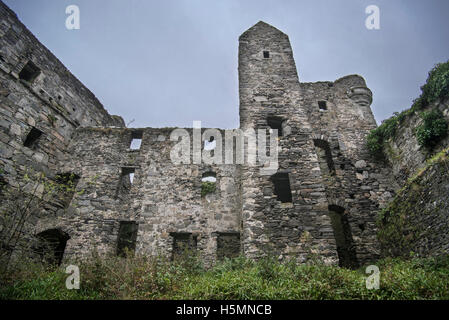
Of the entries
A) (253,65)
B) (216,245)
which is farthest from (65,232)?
(253,65)

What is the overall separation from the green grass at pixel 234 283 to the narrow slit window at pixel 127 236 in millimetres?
3170

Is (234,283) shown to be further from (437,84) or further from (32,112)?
(32,112)

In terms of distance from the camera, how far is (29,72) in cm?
1060

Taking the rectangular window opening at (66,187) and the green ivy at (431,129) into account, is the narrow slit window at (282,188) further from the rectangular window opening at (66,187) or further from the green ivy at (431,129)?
the rectangular window opening at (66,187)

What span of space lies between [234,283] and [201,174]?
5.82 metres

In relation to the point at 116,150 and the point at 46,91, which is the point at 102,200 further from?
the point at 46,91

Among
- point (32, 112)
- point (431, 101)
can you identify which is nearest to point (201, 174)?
point (32, 112)

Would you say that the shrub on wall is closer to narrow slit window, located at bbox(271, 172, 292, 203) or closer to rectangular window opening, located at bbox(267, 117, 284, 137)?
rectangular window opening, located at bbox(267, 117, 284, 137)

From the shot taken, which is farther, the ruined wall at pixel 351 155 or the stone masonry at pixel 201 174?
the ruined wall at pixel 351 155

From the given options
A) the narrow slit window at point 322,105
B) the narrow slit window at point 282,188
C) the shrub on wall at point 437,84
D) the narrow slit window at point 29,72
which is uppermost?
the narrow slit window at point 322,105

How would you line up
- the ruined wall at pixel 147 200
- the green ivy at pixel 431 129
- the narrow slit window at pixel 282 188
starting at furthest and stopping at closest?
the ruined wall at pixel 147 200 < the narrow slit window at pixel 282 188 < the green ivy at pixel 431 129

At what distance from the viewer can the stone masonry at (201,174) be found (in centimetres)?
799

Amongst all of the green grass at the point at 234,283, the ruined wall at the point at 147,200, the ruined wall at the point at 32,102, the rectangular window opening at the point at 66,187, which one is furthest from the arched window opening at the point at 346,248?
the ruined wall at the point at 32,102

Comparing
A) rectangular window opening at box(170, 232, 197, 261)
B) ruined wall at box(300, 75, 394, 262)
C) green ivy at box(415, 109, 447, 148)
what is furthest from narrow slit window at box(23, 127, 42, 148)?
green ivy at box(415, 109, 447, 148)
